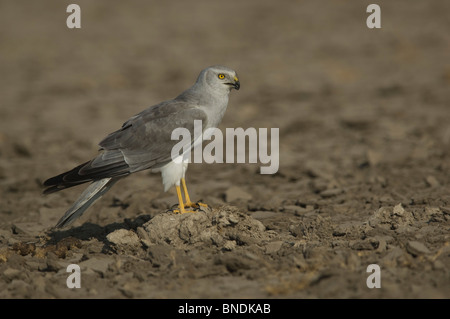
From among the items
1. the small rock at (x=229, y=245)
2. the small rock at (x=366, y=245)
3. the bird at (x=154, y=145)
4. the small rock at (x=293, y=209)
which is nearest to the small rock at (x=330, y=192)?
the small rock at (x=293, y=209)

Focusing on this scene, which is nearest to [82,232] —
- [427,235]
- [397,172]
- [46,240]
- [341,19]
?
[46,240]

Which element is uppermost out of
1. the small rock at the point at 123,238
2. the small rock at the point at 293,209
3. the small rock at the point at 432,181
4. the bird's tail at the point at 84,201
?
the small rock at the point at 432,181

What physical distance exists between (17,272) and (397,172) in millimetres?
5787

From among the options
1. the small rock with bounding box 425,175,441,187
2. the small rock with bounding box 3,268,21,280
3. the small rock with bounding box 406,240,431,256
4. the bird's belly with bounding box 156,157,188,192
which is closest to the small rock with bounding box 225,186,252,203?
the bird's belly with bounding box 156,157,188,192

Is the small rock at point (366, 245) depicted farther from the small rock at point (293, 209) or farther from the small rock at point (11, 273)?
the small rock at point (11, 273)

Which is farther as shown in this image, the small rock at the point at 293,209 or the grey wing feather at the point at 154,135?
the small rock at the point at 293,209

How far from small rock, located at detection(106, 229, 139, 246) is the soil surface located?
1 cm

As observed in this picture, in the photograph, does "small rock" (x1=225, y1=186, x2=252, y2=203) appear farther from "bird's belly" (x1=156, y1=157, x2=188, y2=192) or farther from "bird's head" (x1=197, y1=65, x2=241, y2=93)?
"bird's head" (x1=197, y1=65, x2=241, y2=93)

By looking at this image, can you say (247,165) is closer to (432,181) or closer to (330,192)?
(330,192)

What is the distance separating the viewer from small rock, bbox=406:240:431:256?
5.61 meters

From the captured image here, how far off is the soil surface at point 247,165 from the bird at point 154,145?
1.88 feet

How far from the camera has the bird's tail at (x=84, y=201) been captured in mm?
6559

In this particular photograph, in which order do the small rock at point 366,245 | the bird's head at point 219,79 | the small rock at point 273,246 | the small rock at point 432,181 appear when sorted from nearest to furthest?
the small rock at point 366,245, the small rock at point 273,246, the bird's head at point 219,79, the small rock at point 432,181

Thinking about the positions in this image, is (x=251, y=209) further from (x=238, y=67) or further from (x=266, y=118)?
(x=238, y=67)
